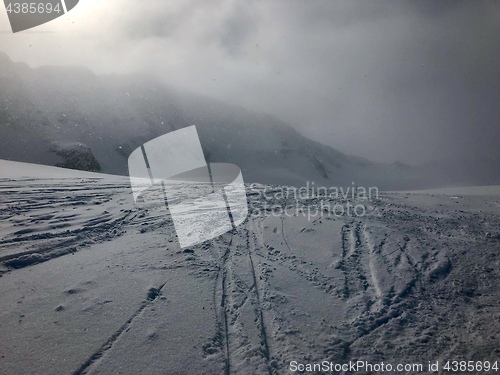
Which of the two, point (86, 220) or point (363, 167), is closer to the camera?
point (86, 220)

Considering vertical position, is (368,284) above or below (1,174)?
below

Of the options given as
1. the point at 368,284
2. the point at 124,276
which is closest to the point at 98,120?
the point at 124,276

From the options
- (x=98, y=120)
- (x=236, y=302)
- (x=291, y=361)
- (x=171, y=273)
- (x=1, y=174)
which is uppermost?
(x=98, y=120)

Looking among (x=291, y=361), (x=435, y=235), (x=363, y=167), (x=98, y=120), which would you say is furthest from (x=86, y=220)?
(x=363, y=167)

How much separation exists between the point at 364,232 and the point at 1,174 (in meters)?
11.5

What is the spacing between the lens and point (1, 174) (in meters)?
9.98

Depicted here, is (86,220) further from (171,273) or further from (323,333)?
(323,333)

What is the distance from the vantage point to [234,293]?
4465 millimetres

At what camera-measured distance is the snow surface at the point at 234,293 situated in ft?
10.9

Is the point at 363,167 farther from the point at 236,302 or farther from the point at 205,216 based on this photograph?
the point at 236,302

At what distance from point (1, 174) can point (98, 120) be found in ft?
60.2

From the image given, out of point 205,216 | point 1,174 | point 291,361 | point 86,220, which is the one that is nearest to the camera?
point 291,361

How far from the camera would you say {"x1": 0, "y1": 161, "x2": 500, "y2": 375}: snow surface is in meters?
3.31

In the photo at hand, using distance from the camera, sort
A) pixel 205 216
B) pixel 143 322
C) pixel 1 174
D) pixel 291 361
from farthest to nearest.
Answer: pixel 1 174 < pixel 205 216 < pixel 143 322 < pixel 291 361
